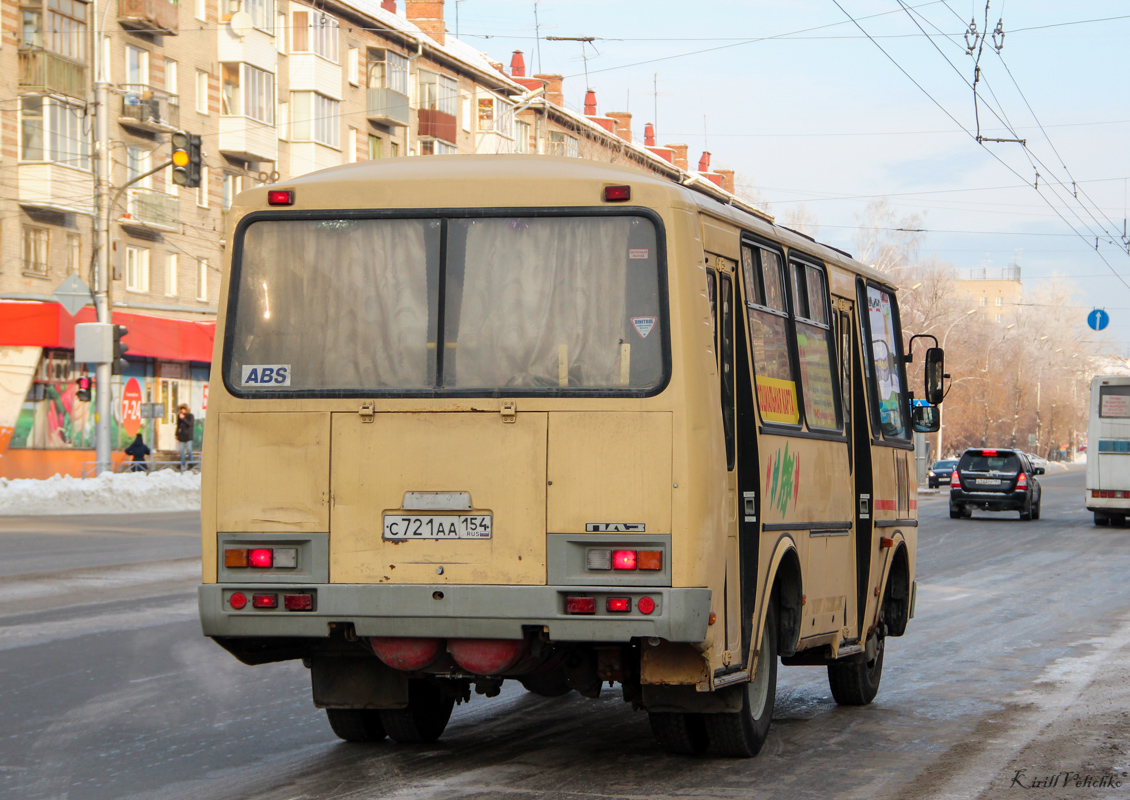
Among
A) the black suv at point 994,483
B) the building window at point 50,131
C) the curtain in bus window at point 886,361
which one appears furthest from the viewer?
the building window at point 50,131

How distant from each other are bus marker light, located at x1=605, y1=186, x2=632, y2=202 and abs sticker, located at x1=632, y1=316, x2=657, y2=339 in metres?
0.51

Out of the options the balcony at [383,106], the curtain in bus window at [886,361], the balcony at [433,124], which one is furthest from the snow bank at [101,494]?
the balcony at [433,124]

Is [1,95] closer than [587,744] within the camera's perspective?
No

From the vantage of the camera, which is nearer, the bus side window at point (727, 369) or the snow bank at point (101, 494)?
the bus side window at point (727, 369)

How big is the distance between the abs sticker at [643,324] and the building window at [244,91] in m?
42.6

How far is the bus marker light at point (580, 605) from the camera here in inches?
244

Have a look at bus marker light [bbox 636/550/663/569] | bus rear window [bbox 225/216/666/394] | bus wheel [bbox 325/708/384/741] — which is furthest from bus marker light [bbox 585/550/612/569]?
bus wheel [bbox 325/708/384/741]

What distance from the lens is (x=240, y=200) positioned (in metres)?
6.79

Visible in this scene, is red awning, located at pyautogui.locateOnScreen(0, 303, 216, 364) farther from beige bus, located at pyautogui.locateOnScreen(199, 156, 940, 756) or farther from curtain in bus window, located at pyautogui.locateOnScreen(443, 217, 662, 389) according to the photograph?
curtain in bus window, located at pyautogui.locateOnScreen(443, 217, 662, 389)

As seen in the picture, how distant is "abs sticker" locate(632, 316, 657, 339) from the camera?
21.0 ft

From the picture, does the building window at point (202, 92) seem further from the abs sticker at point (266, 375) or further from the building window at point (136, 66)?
the abs sticker at point (266, 375)

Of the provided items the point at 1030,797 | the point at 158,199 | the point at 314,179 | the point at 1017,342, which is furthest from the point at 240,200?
the point at 1017,342

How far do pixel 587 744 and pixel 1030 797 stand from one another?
2.19 m

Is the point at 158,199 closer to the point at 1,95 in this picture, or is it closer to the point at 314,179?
the point at 1,95
